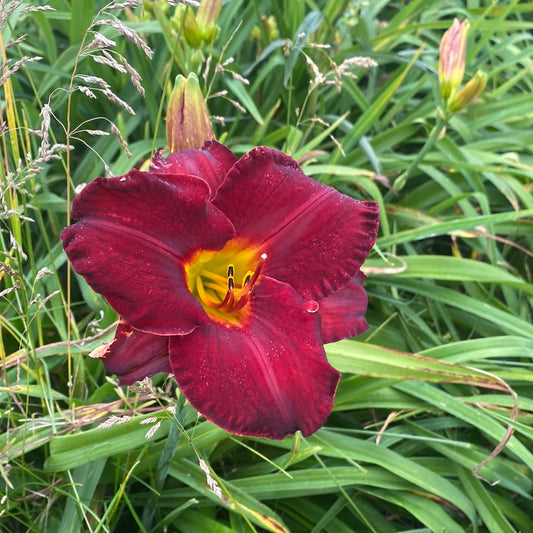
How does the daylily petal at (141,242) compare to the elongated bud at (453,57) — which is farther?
the elongated bud at (453,57)

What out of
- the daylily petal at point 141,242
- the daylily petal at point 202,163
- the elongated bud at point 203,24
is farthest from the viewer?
the elongated bud at point 203,24

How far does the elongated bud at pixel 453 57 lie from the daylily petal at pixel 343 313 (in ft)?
2.57

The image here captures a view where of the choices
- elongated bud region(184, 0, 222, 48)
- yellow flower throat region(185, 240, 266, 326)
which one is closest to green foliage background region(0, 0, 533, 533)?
elongated bud region(184, 0, 222, 48)

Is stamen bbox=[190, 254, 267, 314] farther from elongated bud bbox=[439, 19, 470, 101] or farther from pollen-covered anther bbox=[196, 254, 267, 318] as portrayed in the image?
elongated bud bbox=[439, 19, 470, 101]

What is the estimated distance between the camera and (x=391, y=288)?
5.34 ft

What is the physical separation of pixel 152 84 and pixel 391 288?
79 cm

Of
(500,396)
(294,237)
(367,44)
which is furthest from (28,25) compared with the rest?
(500,396)

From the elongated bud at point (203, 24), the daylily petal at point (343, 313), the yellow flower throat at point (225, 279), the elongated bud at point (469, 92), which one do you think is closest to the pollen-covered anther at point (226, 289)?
the yellow flower throat at point (225, 279)

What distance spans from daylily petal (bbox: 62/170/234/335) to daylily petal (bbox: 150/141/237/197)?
2.2 inches

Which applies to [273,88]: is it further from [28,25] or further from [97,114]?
[28,25]

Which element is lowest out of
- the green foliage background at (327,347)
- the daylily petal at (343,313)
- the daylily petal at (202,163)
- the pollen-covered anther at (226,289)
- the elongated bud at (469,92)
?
the green foliage background at (327,347)

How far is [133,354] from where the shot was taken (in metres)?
0.81

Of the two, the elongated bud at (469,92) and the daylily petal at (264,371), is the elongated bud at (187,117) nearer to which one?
the daylily petal at (264,371)

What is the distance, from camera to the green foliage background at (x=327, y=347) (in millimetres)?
1112
